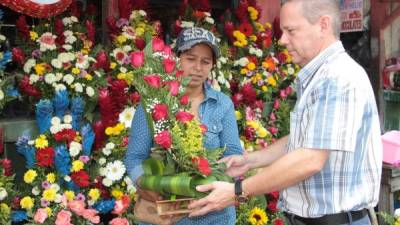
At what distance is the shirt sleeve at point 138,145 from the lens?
96.1 inches

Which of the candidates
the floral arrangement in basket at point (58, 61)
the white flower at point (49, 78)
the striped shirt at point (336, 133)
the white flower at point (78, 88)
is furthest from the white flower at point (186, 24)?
the striped shirt at point (336, 133)

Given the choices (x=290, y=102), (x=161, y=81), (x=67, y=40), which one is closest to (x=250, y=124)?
(x=290, y=102)

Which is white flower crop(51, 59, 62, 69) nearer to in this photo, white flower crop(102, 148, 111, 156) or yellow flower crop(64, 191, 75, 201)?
white flower crop(102, 148, 111, 156)

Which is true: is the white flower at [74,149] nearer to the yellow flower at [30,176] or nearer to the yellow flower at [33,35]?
the yellow flower at [30,176]

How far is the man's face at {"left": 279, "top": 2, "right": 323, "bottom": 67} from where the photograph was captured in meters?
1.96

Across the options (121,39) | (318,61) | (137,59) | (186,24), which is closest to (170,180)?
(137,59)

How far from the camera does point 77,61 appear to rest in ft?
11.8

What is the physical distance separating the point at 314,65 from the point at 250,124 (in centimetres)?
228

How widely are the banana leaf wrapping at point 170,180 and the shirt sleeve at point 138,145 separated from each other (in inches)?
8.5

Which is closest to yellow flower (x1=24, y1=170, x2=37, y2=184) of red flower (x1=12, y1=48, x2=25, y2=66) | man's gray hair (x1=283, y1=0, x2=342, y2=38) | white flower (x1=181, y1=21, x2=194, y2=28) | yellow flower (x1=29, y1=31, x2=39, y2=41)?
red flower (x1=12, y1=48, x2=25, y2=66)

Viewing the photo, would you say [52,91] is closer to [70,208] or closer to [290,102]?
[70,208]

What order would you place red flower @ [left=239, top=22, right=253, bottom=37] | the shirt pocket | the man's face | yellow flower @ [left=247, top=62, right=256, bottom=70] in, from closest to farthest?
1. the man's face
2. the shirt pocket
3. yellow flower @ [left=247, top=62, right=256, bottom=70]
4. red flower @ [left=239, top=22, right=253, bottom=37]

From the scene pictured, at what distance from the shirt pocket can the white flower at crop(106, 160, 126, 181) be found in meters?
1.10

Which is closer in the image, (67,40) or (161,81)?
(161,81)
